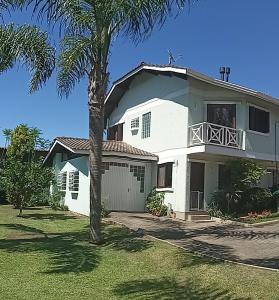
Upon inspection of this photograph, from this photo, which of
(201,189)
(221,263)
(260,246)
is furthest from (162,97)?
(221,263)

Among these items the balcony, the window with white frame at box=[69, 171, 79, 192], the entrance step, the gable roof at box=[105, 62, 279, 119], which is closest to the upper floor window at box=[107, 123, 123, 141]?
the gable roof at box=[105, 62, 279, 119]

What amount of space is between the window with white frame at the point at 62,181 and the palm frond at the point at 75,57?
12.7 meters

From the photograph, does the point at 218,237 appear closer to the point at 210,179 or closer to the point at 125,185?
the point at 210,179

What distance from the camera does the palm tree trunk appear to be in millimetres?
12844

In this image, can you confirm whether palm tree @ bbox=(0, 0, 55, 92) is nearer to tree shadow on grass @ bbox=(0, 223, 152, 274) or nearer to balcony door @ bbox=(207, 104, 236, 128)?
tree shadow on grass @ bbox=(0, 223, 152, 274)

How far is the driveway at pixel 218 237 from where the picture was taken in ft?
36.6

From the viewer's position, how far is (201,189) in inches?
809

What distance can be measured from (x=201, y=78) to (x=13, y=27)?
8.58 m

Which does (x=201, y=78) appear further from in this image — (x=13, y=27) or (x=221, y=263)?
Result: (x=221, y=263)

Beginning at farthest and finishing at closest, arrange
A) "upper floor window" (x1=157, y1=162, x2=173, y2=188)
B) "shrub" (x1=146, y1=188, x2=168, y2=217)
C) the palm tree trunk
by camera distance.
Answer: "upper floor window" (x1=157, y1=162, x2=173, y2=188) → "shrub" (x1=146, y1=188, x2=168, y2=217) → the palm tree trunk

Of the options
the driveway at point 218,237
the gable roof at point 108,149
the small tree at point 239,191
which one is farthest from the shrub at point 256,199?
the gable roof at point 108,149

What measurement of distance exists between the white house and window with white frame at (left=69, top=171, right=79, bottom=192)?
5cm

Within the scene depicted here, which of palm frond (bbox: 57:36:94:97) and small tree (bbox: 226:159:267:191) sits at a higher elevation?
palm frond (bbox: 57:36:94:97)

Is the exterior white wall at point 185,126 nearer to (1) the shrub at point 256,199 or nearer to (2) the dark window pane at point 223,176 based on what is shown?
(2) the dark window pane at point 223,176
